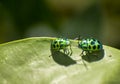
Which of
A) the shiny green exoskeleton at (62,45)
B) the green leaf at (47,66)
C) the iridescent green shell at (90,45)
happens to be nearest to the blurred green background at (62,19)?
the iridescent green shell at (90,45)

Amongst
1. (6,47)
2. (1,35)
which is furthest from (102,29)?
(6,47)

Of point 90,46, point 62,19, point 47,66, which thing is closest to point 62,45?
point 90,46

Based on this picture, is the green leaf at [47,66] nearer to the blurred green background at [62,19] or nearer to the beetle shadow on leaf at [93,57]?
the beetle shadow on leaf at [93,57]

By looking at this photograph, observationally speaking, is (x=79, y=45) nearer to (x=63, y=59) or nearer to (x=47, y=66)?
(x=63, y=59)

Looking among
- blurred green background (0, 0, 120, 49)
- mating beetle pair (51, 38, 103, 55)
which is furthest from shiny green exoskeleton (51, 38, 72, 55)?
blurred green background (0, 0, 120, 49)

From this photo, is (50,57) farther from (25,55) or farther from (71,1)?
(71,1)
